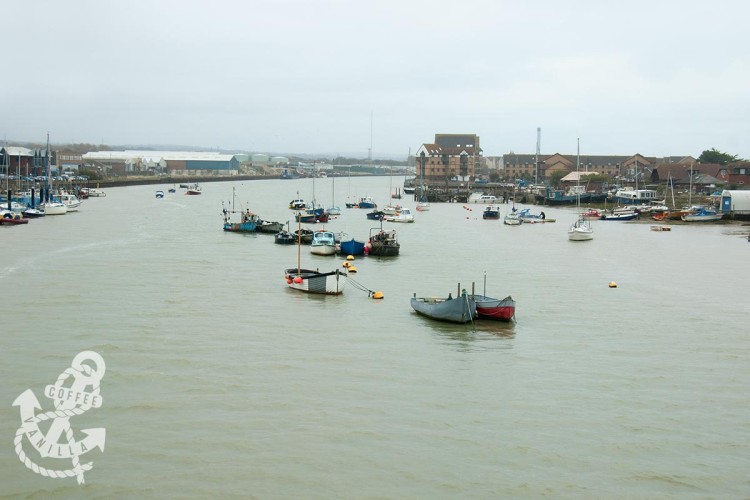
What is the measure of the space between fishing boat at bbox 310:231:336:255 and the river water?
12.1ft

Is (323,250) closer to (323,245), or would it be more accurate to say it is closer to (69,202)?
(323,245)

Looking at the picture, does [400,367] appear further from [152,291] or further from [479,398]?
[152,291]

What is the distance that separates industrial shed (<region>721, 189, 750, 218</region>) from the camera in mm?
51812

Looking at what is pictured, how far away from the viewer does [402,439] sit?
1123cm

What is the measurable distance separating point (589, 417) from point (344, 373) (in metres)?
4.22

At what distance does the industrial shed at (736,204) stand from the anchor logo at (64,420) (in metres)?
46.5

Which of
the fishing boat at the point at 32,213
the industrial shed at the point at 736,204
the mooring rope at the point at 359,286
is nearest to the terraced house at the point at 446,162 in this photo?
the industrial shed at the point at 736,204

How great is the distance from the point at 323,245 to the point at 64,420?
19.5m

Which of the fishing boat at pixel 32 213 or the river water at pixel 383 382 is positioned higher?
the fishing boat at pixel 32 213

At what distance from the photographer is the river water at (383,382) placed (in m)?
10.2

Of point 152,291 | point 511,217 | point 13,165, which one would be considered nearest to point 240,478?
point 152,291

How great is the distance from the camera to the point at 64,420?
11906mm

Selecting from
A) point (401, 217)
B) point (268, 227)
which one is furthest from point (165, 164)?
point (268, 227)

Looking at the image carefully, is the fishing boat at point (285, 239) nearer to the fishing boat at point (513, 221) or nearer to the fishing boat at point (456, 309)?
the fishing boat at point (456, 309)
